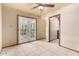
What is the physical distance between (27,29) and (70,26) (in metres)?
2.61

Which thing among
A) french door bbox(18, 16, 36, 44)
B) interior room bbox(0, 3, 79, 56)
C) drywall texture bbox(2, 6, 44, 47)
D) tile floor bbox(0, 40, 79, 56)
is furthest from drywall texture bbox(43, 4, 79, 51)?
drywall texture bbox(2, 6, 44, 47)

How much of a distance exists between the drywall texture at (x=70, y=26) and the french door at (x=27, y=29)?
1990mm

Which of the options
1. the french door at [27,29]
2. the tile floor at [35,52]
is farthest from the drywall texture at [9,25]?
the french door at [27,29]

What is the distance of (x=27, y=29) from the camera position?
478cm

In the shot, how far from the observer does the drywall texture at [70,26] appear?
2.79 m

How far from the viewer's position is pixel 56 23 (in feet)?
18.5

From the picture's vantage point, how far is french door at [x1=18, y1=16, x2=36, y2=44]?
442 cm

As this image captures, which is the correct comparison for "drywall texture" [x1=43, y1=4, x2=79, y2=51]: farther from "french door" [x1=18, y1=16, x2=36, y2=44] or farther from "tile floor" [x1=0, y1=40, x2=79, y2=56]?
"french door" [x1=18, y1=16, x2=36, y2=44]

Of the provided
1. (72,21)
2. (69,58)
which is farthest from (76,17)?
(69,58)

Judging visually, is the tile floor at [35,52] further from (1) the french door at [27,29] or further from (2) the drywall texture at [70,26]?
(1) the french door at [27,29]

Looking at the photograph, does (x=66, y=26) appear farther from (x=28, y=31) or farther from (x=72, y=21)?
(x=28, y=31)

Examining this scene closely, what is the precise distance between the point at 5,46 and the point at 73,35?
9.07ft

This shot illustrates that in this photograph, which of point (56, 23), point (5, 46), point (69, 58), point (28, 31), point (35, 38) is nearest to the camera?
point (69, 58)

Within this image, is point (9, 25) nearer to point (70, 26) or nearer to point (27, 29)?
point (27, 29)
